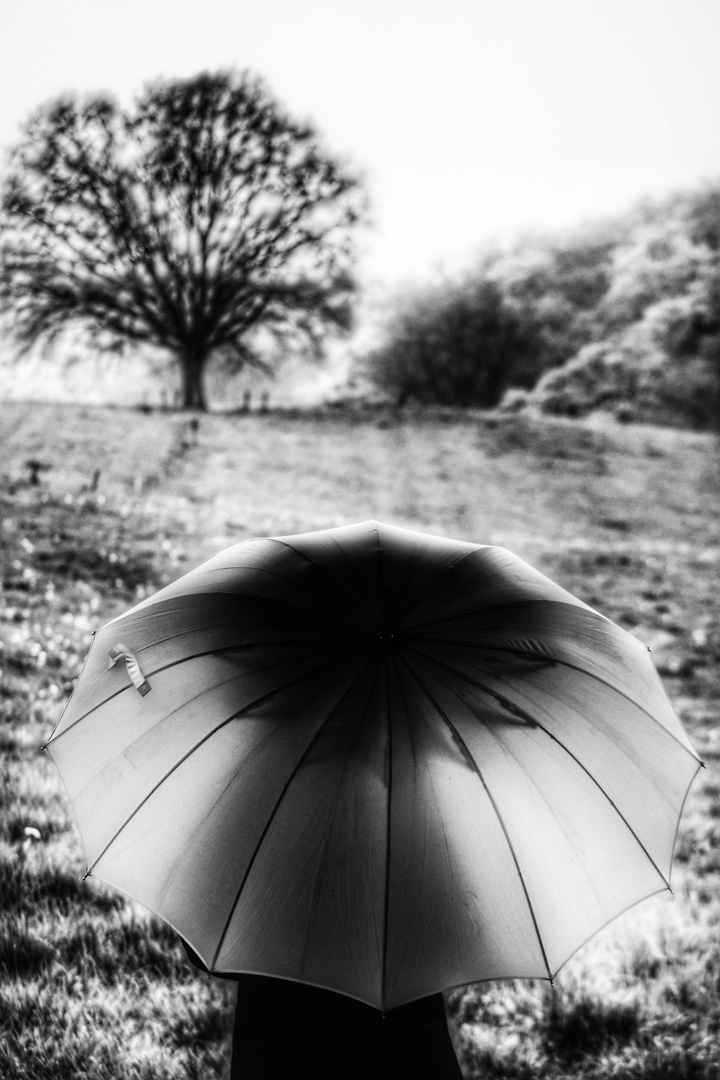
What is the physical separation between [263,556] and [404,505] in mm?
13650

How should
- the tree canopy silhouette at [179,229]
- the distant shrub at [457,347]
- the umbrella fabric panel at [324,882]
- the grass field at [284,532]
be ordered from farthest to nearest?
the distant shrub at [457,347]
the tree canopy silhouette at [179,229]
the grass field at [284,532]
the umbrella fabric panel at [324,882]

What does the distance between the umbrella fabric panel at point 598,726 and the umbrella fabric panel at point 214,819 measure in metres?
0.30

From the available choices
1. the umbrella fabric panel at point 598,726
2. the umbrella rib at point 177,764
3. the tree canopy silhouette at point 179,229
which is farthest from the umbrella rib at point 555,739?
the tree canopy silhouette at point 179,229

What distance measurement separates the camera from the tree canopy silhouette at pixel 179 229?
22.4 m

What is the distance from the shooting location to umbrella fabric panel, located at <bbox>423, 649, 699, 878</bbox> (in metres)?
1.80

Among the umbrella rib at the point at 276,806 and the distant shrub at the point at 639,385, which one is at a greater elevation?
the distant shrub at the point at 639,385

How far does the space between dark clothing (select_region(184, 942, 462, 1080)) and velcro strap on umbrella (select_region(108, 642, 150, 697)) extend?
0.78m

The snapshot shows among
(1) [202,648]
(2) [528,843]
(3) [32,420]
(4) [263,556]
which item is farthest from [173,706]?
(3) [32,420]

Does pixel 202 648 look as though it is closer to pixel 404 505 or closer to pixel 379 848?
pixel 379 848

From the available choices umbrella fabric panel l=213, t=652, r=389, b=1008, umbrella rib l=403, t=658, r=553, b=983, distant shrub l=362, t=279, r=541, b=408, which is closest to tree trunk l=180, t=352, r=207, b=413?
distant shrub l=362, t=279, r=541, b=408

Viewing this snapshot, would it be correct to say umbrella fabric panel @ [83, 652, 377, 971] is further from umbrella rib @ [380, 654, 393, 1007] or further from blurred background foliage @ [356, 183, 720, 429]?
blurred background foliage @ [356, 183, 720, 429]

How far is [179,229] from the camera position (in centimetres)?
2417

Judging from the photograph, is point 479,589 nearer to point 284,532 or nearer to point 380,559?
point 380,559

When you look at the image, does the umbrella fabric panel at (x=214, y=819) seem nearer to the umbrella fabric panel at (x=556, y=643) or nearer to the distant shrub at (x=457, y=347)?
the umbrella fabric panel at (x=556, y=643)
